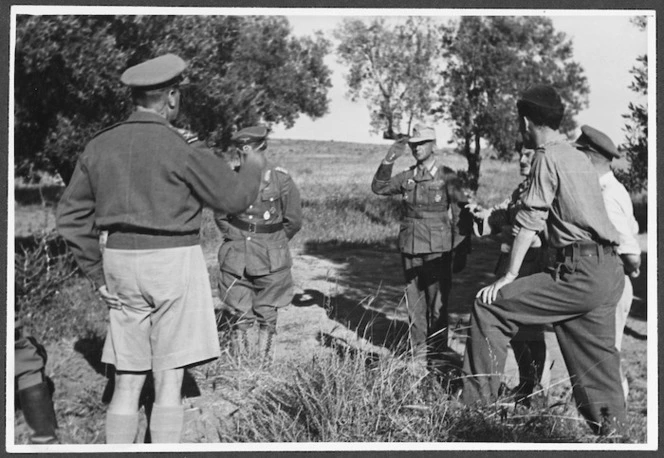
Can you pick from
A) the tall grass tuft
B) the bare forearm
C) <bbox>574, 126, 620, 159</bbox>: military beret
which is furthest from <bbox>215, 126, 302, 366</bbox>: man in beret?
<bbox>574, 126, 620, 159</bbox>: military beret

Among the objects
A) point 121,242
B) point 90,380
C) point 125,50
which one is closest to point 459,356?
point 90,380

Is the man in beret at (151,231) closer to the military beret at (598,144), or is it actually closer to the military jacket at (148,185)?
the military jacket at (148,185)

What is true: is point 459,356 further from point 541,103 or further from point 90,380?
point 90,380

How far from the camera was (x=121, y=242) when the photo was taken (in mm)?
3756

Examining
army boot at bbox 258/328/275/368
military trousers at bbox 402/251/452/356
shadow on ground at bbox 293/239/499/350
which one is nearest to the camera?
army boot at bbox 258/328/275/368

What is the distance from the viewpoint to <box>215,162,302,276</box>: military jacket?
571cm

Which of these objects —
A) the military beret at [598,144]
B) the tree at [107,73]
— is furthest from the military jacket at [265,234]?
the military beret at [598,144]

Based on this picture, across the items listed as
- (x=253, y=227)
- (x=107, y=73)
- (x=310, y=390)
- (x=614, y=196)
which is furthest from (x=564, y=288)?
(x=107, y=73)

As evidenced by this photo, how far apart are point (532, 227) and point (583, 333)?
697mm

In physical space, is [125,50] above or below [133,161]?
above

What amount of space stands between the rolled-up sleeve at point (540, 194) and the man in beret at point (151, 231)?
155cm

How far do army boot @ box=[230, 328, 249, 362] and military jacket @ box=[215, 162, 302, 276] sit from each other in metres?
0.48

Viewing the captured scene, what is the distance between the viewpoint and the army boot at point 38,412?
413 centimetres

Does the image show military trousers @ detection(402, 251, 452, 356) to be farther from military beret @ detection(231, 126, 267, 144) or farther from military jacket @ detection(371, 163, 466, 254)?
military beret @ detection(231, 126, 267, 144)
